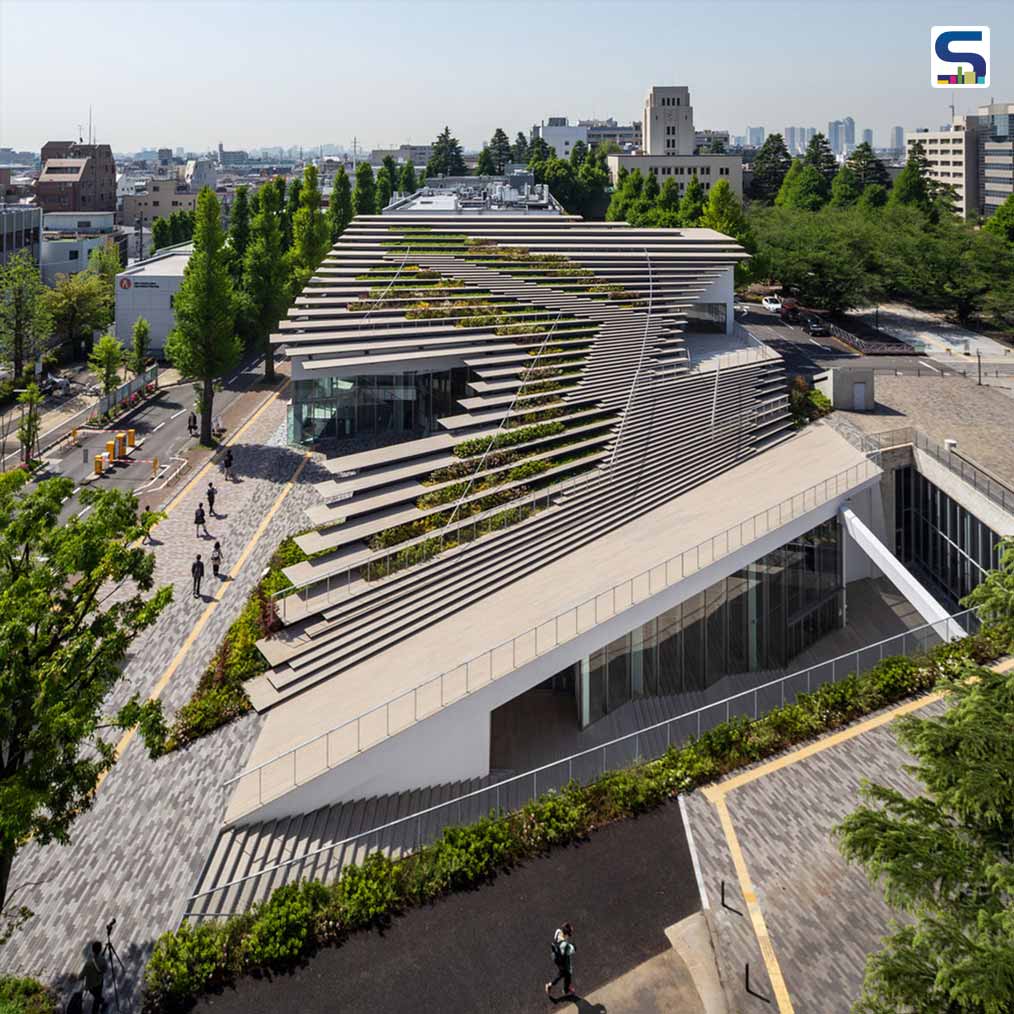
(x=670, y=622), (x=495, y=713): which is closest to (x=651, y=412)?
(x=670, y=622)

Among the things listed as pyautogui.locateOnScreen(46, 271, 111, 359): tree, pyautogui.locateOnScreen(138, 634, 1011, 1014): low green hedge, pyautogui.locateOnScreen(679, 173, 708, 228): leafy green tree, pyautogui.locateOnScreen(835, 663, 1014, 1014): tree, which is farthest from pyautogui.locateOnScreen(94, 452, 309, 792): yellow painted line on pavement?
pyautogui.locateOnScreen(679, 173, 708, 228): leafy green tree

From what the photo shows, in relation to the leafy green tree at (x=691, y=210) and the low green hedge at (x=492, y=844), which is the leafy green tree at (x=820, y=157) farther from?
the low green hedge at (x=492, y=844)

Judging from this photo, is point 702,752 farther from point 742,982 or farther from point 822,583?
point 822,583

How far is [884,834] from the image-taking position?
10461 millimetres

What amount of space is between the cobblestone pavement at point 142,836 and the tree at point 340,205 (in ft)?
160

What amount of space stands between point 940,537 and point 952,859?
19.3 metres

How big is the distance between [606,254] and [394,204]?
83.1 ft

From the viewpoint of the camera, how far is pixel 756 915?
13.6 m

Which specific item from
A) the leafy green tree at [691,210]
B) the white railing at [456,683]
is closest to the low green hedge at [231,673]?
the white railing at [456,683]

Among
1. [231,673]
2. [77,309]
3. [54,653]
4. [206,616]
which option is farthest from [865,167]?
[54,653]

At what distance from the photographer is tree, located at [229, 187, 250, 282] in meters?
58.0

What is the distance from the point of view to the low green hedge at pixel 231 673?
1978 cm

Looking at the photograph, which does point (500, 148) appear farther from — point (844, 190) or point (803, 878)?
point (803, 878)

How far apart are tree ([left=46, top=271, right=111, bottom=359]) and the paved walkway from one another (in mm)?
52950
